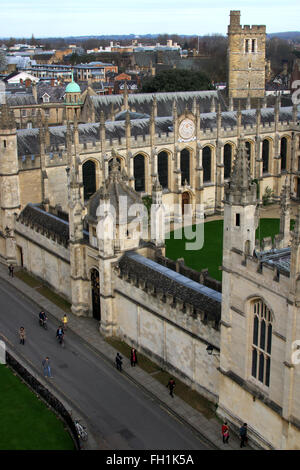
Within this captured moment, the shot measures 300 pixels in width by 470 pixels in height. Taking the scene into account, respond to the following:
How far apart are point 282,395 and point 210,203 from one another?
32042 mm

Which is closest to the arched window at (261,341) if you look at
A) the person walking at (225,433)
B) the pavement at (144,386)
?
the person walking at (225,433)

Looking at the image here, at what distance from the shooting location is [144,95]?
204 feet

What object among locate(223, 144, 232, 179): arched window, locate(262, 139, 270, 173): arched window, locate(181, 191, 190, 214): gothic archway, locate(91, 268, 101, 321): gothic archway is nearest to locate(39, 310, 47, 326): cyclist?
locate(91, 268, 101, 321): gothic archway

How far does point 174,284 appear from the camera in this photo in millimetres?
25188

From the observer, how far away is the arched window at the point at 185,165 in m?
47.8

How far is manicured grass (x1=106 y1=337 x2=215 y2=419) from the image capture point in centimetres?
2280

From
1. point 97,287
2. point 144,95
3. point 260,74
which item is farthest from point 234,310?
point 260,74

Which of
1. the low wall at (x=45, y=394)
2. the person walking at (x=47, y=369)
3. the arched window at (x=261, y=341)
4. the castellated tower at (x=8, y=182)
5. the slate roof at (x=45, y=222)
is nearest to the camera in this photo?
the arched window at (x=261, y=341)

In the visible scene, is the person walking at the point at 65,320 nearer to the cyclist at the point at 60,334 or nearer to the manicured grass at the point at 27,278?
the cyclist at the point at 60,334

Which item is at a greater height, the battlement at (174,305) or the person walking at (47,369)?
the battlement at (174,305)

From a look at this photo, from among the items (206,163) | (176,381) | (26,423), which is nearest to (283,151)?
(206,163)

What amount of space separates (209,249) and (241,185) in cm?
2021

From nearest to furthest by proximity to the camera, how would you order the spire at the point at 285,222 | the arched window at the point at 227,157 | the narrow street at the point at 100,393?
the narrow street at the point at 100,393, the spire at the point at 285,222, the arched window at the point at 227,157

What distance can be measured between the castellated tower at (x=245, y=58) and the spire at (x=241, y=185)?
4805cm
